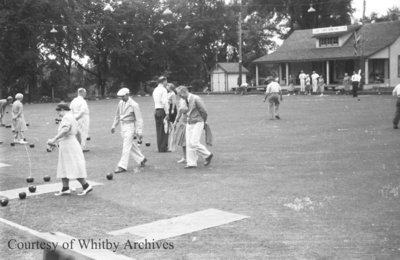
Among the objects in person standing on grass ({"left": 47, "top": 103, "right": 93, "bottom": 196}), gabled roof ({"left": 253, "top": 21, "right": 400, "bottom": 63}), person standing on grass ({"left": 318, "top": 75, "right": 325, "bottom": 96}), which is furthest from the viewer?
gabled roof ({"left": 253, "top": 21, "right": 400, "bottom": 63})

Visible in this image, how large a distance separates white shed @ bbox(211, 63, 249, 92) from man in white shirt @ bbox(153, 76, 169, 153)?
44382 mm

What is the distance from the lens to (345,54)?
161ft

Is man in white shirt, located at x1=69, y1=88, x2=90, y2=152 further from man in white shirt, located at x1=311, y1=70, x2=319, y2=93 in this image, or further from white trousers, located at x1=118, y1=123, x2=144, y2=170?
man in white shirt, located at x1=311, y1=70, x2=319, y2=93

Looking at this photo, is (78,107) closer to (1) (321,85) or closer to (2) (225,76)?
(1) (321,85)

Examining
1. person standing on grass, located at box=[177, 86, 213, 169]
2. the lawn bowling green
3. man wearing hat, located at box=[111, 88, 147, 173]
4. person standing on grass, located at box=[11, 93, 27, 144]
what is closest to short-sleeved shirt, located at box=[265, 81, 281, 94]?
the lawn bowling green

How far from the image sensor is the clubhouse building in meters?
47.6

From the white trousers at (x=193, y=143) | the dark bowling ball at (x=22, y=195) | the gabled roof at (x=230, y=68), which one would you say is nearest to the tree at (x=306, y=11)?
the gabled roof at (x=230, y=68)

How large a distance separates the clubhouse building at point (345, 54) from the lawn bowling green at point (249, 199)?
105ft

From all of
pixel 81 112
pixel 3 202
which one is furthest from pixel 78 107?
pixel 3 202

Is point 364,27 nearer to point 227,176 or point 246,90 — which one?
point 246,90

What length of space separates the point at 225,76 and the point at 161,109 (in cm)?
4479

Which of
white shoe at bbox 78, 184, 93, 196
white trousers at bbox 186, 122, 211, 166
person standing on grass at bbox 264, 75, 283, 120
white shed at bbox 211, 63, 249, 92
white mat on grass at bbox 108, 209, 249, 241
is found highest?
white shed at bbox 211, 63, 249, 92

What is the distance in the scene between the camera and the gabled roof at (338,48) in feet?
159

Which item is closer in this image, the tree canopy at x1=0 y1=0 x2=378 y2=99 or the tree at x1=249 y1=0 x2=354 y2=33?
the tree canopy at x1=0 y1=0 x2=378 y2=99
